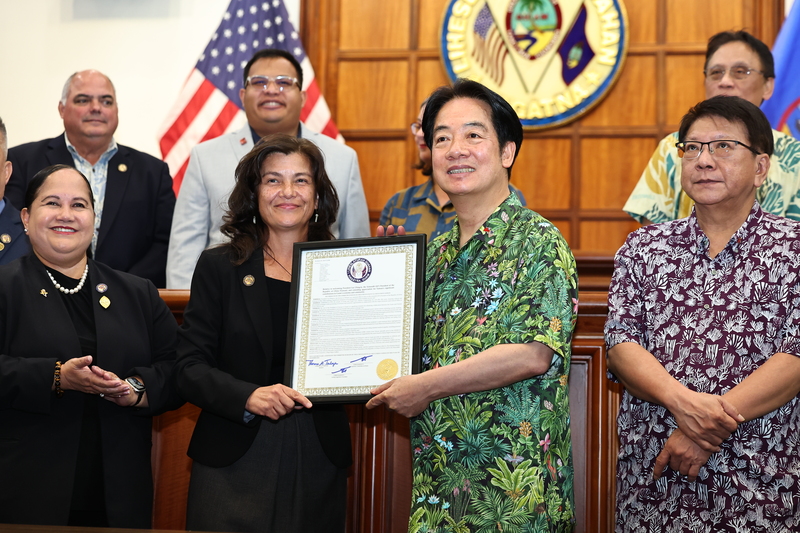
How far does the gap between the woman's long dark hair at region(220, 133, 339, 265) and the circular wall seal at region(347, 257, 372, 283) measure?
268 mm

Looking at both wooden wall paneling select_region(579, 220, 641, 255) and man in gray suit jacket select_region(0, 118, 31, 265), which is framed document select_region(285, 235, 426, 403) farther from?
wooden wall paneling select_region(579, 220, 641, 255)

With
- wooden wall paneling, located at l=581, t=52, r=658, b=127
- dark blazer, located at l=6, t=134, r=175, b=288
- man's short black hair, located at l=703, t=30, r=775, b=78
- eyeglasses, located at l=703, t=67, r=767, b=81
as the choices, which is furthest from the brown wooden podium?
wooden wall paneling, located at l=581, t=52, r=658, b=127

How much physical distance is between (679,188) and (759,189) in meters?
0.29

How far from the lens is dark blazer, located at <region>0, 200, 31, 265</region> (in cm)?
277

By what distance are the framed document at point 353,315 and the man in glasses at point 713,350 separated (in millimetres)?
572

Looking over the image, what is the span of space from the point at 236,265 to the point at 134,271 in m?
1.44

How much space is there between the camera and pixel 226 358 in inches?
88.0

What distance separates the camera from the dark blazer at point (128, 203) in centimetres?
360

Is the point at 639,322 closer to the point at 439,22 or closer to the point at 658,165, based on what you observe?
the point at 658,165

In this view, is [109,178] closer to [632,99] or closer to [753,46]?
[753,46]

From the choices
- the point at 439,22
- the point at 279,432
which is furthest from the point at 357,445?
the point at 439,22

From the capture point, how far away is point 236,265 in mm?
2299

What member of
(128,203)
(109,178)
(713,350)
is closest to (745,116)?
(713,350)
